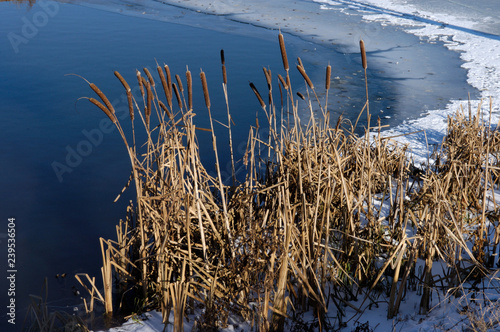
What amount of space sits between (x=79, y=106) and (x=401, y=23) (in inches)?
263

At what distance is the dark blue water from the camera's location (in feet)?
12.3

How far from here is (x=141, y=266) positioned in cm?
283

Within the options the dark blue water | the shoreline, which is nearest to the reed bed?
the dark blue water

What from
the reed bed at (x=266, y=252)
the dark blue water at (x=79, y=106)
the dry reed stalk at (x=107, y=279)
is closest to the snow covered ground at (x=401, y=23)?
the dark blue water at (x=79, y=106)

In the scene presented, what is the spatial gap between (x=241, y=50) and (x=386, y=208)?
5.28 metres

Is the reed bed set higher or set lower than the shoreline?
lower

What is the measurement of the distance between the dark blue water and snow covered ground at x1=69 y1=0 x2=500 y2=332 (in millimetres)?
591

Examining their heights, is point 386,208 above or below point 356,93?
below

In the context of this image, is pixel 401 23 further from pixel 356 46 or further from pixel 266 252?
pixel 266 252

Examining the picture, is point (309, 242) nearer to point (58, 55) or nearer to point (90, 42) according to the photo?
point (58, 55)

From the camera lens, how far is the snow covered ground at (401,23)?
6.19 meters

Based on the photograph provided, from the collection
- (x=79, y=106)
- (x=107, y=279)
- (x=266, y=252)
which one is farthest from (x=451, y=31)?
(x=107, y=279)

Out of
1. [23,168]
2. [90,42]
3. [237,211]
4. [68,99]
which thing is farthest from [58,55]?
[237,211]

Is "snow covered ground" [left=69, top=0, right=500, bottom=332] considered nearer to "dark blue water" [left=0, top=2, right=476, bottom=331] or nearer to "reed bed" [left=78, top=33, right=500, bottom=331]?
"dark blue water" [left=0, top=2, right=476, bottom=331]
